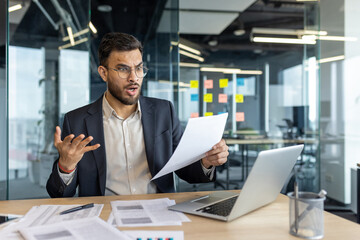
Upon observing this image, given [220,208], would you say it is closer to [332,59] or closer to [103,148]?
[103,148]

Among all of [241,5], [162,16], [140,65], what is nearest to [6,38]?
[140,65]

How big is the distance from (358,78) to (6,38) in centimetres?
387

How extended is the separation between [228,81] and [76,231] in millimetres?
4236

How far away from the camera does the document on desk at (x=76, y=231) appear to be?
2.82 feet

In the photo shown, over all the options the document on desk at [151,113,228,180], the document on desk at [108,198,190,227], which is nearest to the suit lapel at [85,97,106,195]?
the document on desk at [108,198,190,227]

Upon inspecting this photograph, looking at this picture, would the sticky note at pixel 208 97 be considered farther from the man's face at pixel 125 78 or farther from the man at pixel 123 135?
the man's face at pixel 125 78

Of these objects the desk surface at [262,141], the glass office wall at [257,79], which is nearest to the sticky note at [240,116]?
the glass office wall at [257,79]

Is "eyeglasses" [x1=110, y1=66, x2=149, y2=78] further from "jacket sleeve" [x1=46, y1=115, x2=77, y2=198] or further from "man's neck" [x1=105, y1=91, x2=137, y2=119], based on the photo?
"jacket sleeve" [x1=46, y1=115, x2=77, y2=198]

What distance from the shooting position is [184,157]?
1.23 m

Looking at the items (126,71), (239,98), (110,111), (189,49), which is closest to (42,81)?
A: (189,49)

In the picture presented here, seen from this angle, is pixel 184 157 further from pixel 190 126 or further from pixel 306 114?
pixel 306 114

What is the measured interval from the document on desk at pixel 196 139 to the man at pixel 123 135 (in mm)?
215

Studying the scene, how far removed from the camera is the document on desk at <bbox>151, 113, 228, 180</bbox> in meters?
1.16

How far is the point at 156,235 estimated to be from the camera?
0.90 metres
